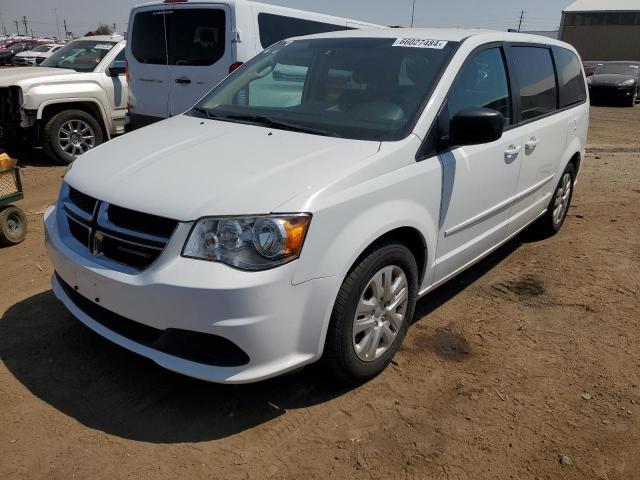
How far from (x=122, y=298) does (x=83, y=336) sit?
3.37ft

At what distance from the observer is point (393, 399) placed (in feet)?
9.25

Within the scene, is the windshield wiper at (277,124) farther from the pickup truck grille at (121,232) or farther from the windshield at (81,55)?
the windshield at (81,55)

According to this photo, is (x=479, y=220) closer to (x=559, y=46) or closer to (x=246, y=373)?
(x=246, y=373)

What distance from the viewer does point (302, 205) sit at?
7.62 feet

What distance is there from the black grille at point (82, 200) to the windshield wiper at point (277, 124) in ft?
3.38

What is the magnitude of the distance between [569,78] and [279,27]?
3.44 metres

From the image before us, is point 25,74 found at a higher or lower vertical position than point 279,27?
lower

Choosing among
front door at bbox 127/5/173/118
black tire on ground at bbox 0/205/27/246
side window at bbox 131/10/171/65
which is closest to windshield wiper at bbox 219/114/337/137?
black tire on ground at bbox 0/205/27/246

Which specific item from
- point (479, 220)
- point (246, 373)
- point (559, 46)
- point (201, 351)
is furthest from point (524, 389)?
point (559, 46)

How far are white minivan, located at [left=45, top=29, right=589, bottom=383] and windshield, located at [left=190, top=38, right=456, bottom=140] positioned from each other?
1cm

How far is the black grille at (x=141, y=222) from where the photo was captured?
238cm

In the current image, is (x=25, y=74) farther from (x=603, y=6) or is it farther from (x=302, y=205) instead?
(x=603, y=6)

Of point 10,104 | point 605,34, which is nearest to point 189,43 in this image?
point 10,104

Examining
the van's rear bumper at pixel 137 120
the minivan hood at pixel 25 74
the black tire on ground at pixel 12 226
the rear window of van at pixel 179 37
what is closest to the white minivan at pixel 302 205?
the black tire on ground at pixel 12 226
